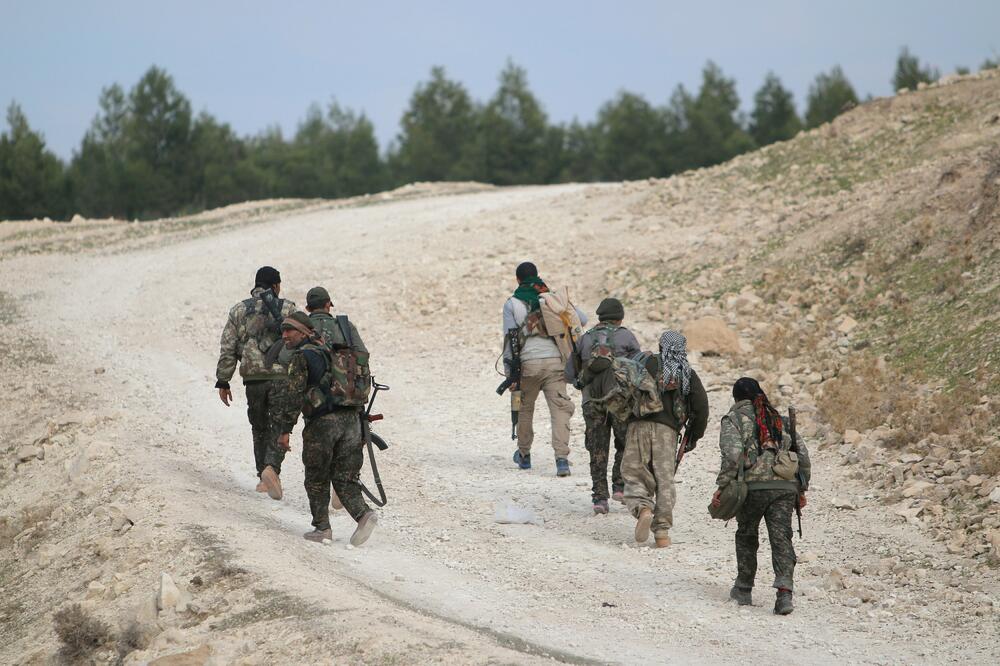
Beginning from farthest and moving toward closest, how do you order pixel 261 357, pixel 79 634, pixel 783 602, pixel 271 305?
1. pixel 271 305
2. pixel 261 357
3. pixel 783 602
4. pixel 79 634

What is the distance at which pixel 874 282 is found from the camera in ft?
54.7

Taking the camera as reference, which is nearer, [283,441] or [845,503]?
[283,441]

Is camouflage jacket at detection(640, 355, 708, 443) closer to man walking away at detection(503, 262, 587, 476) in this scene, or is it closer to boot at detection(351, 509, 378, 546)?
man walking away at detection(503, 262, 587, 476)

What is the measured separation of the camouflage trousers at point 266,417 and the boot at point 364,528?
3.97ft

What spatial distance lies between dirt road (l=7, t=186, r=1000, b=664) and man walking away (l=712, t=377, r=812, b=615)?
32cm

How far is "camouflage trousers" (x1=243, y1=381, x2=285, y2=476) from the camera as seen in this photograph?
10844 mm

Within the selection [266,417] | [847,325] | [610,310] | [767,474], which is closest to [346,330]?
[266,417]

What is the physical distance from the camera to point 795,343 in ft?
52.0

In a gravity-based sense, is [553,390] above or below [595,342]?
below

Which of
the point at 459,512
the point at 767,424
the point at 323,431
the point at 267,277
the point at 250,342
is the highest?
the point at 267,277

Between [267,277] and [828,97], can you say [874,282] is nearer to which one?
[267,277]

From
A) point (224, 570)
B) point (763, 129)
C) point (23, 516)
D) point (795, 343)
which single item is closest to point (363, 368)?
point (224, 570)

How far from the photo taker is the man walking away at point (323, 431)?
383 inches

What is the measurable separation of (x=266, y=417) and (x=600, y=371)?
299cm
